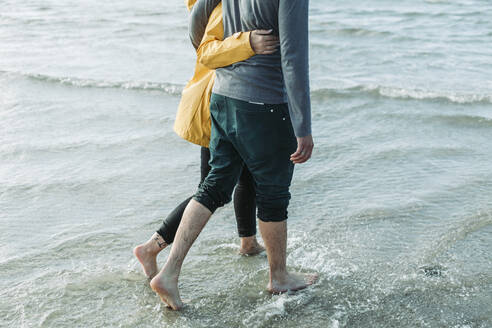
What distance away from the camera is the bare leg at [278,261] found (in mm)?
3307

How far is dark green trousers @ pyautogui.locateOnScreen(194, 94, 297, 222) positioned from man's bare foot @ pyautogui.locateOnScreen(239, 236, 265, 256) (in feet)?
1.86

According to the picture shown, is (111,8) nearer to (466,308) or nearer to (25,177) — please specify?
(25,177)

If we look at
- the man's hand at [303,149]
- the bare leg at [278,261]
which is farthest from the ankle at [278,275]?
the man's hand at [303,149]

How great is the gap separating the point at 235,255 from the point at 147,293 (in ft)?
2.19

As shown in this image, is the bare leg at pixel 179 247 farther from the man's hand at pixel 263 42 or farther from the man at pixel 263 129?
the man's hand at pixel 263 42

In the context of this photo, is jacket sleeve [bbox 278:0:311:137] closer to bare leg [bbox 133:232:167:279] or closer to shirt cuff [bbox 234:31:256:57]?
shirt cuff [bbox 234:31:256:57]

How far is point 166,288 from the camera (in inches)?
127

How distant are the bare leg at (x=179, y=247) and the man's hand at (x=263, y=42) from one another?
0.88 metres

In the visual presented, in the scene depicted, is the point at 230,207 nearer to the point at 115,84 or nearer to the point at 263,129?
the point at 263,129

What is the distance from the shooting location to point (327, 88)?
25.7ft

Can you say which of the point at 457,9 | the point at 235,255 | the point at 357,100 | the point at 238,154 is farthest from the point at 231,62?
the point at 457,9

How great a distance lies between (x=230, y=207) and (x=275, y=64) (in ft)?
5.96

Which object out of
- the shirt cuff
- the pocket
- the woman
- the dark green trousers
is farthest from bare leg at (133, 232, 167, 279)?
the shirt cuff

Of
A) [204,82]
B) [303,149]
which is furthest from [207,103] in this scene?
[303,149]
